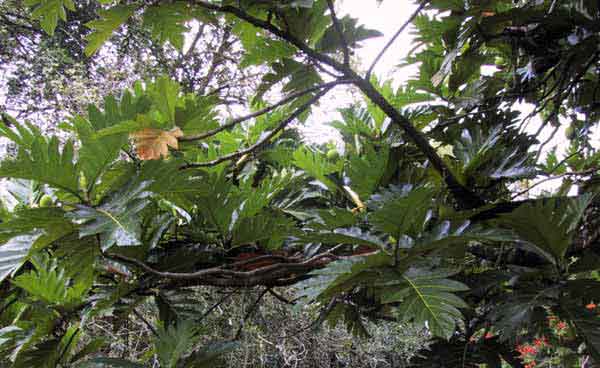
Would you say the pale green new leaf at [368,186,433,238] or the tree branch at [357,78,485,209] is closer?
the pale green new leaf at [368,186,433,238]

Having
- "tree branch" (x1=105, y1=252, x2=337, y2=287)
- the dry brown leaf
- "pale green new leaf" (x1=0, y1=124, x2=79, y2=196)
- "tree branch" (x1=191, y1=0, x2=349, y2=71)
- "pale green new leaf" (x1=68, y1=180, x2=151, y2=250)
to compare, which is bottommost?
"tree branch" (x1=105, y1=252, x2=337, y2=287)

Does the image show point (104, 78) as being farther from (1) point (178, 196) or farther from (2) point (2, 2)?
(1) point (178, 196)

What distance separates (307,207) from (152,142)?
1.10 feet

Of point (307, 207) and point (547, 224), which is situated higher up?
point (307, 207)

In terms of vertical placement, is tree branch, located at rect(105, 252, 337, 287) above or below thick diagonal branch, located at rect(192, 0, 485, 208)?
below

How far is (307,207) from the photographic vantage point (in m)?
0.73

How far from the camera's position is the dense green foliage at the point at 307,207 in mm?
410


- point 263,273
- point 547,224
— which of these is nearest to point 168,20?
point 263,273

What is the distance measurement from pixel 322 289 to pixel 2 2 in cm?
614

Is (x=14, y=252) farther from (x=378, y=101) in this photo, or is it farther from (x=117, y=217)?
(x=378, y=101)

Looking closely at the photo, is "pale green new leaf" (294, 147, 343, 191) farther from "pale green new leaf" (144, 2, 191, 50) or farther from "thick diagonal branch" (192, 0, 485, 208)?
"pale green new leaf" (144, 2, 191, 50)

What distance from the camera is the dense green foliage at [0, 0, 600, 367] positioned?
0.41m

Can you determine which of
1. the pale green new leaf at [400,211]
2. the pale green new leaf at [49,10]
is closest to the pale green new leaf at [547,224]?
the pale green new leaf at [400,211]

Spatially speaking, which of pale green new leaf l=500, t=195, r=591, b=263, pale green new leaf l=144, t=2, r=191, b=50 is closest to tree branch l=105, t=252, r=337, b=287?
pale green new leaf l=500, t=195, r=591, b=263
